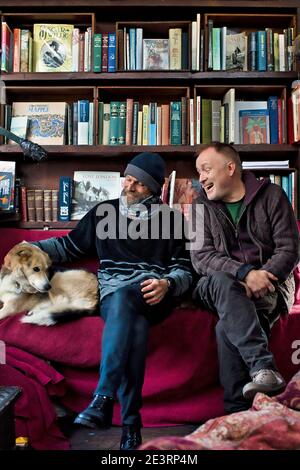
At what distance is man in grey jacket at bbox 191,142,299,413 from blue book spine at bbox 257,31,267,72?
1.03 metres

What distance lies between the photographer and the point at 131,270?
183cm

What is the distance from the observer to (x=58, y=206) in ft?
8.76

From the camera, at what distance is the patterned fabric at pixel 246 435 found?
83 cm

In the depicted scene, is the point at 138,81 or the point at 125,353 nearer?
the point at 125,353

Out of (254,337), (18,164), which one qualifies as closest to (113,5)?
(18,164)

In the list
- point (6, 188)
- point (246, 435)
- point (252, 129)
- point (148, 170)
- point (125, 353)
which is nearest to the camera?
point (246, 435)

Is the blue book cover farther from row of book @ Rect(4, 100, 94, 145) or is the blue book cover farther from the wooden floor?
the wooden floor

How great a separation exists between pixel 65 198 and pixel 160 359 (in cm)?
125

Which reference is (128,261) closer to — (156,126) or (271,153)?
(156,126)

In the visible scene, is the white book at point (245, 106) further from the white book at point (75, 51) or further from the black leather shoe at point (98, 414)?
the black leather shoe at point (98, 414)

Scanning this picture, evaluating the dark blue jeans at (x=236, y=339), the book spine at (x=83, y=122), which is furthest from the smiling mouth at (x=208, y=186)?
the book spine at (x=83, y=122)

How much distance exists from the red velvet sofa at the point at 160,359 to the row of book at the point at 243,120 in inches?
49.3

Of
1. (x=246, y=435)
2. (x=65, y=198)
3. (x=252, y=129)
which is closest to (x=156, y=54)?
(x=252, y=129)

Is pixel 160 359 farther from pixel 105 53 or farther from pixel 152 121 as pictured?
pixel 105 53
